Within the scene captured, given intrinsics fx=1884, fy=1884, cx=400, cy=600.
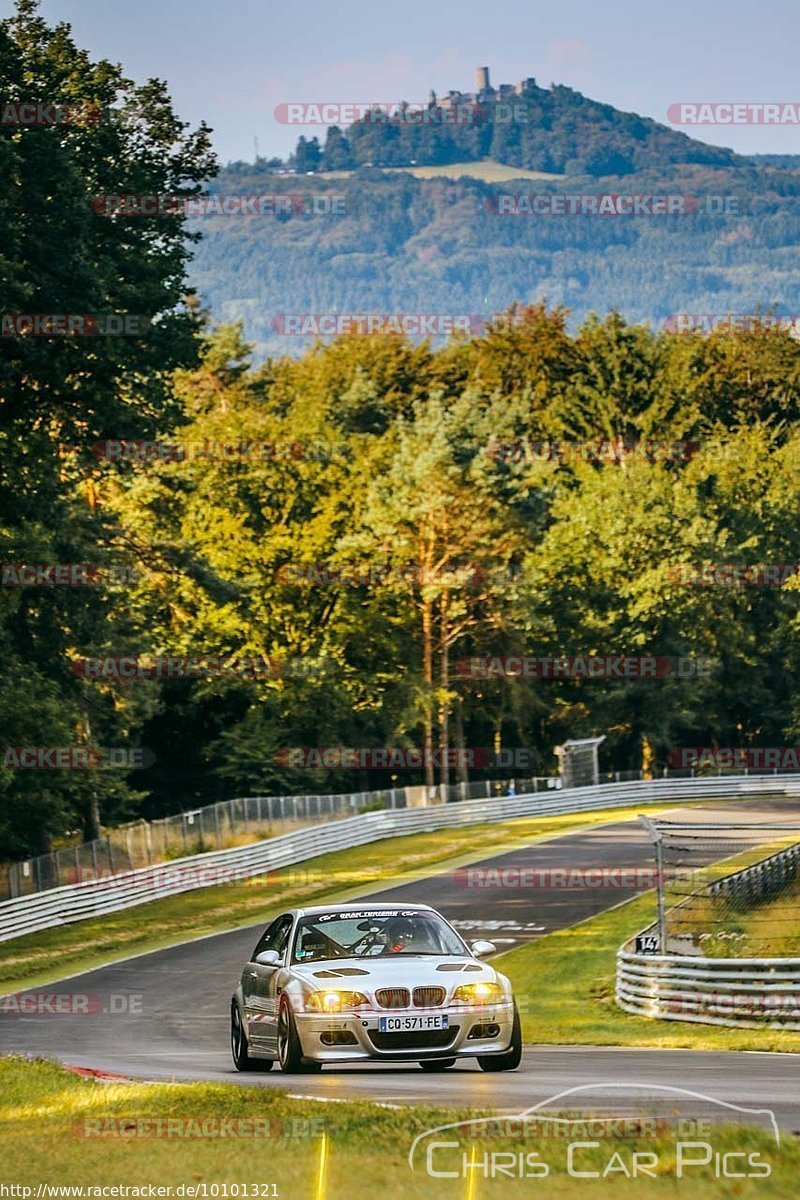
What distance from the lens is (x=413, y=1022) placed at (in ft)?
46.7

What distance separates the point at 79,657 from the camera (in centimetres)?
5000

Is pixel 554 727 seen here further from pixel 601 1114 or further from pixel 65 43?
pixel 601 1114

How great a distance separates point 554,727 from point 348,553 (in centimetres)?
2099

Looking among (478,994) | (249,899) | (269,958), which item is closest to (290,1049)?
(269,958)

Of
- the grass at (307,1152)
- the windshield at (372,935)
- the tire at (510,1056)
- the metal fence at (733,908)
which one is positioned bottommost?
the metal fence at (733,908)

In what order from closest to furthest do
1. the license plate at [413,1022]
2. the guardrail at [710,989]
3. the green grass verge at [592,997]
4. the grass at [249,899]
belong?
the license plate at [413,1022] → the green grass verge at [592,997] → the guardrail at [710,989] → the grass at [249,899]

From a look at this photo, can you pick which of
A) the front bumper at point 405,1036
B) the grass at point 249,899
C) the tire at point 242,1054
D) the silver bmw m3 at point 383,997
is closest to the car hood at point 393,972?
the silver bmw m3 at point 383,997

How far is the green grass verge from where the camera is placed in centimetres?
2166

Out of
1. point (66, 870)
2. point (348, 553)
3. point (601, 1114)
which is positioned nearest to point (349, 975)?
point (601, 1114)

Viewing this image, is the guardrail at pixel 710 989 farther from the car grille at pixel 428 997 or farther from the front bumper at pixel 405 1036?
the car grille at pixel 428 997

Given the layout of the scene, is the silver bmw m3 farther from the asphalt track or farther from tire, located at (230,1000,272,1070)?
tire, located at (230,1000,272,1070)

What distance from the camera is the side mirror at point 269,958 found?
50.5ft

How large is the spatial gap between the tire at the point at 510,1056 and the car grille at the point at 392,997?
0.85 m

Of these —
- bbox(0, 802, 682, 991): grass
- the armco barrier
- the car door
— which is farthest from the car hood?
the armco barrier
